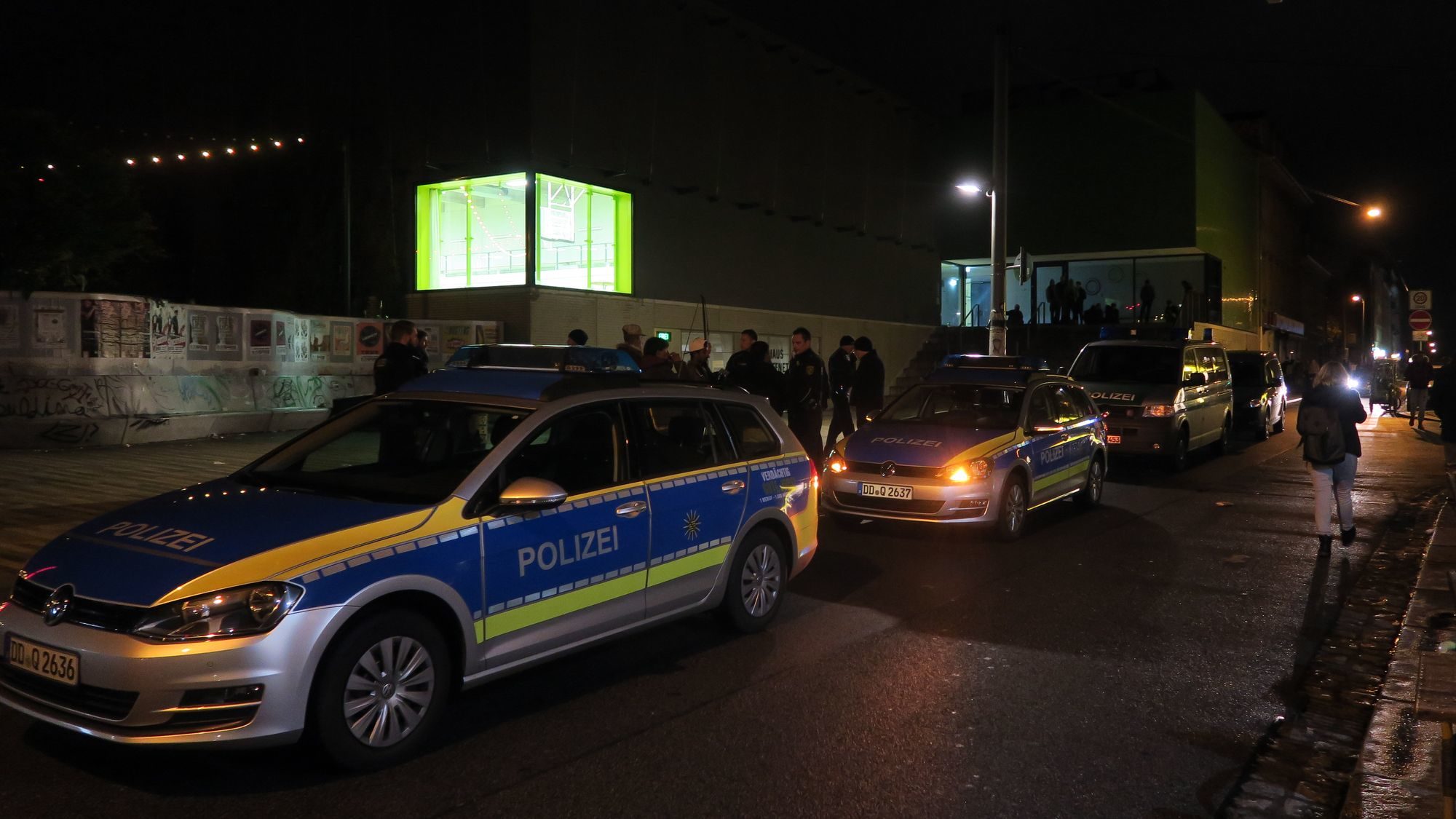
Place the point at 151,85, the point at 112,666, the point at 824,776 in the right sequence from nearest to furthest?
the point at 112,666 → the point at 824,776 → the point at 151,85

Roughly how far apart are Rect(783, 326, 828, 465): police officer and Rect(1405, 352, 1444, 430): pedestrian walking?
19.8 meters

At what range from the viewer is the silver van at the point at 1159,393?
50.9 ft

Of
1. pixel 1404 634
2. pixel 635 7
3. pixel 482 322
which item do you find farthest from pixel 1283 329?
pixel 1404 634

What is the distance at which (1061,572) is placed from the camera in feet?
28.6

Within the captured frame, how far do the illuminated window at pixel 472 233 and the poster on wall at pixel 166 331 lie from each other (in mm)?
7016

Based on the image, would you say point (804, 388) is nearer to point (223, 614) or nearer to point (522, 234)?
point (223, 614)

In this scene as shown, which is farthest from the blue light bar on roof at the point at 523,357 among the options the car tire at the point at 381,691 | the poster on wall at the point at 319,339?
the poster on wall at the point at 319,339

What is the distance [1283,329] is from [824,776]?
59.4m

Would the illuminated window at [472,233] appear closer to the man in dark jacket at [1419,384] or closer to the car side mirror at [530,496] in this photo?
the car side mirror at [530,496]

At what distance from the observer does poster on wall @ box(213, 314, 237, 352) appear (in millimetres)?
17500

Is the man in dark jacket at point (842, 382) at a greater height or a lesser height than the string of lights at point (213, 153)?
lesser

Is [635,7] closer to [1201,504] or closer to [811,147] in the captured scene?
[811,147]

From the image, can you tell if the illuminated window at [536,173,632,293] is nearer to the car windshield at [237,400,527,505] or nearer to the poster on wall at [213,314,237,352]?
the poster on wall at [213,314,237,352]

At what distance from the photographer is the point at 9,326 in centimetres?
1502
